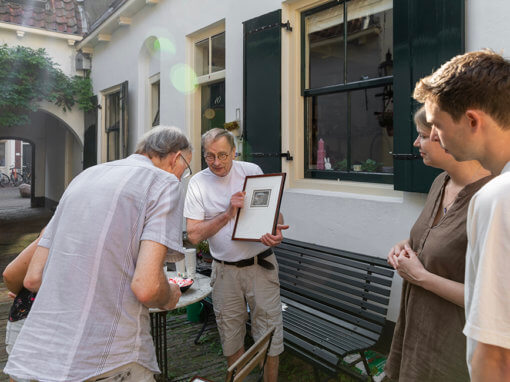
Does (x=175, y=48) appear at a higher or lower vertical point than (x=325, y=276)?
higher

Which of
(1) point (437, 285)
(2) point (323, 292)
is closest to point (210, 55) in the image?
(2) point (323, 292)

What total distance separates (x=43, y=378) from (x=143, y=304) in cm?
39

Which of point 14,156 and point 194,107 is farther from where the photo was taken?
point 14,156

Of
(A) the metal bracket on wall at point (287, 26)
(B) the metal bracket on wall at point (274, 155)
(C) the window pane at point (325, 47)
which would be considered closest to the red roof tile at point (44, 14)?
(A) the metal bracket on wall at point (287, 26)

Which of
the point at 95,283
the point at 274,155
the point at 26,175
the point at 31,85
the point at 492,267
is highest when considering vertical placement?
the point at 31,85

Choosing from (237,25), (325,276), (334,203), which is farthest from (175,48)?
(325,276)

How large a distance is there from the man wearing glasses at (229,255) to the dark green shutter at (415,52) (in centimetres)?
122

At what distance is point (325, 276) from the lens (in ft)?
11.3

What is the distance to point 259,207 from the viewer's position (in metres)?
2.45

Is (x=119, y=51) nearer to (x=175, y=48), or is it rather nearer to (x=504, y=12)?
(x=175, y=48)

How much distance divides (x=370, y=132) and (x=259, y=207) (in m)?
1.73

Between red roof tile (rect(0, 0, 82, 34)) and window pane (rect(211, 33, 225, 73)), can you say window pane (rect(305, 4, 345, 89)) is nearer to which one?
window pane (rect(211, 33, 225, 73))

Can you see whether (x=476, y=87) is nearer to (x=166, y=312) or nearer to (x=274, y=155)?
(x=166, y=312)

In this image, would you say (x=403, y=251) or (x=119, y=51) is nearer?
(x=403, y=251)
